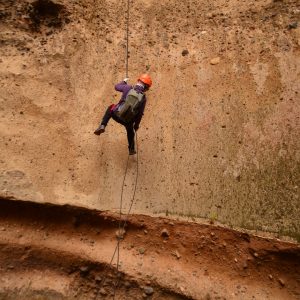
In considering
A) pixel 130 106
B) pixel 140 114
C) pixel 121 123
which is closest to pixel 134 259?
pixel 121 123

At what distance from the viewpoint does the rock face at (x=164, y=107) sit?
6.08m

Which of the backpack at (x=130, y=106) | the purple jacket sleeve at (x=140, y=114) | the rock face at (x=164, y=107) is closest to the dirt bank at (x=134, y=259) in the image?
the rock face at (x=164, y=107)

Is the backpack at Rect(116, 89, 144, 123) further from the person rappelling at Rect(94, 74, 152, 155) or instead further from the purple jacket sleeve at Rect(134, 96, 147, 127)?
the purple jacket sleeve at Rect(134, 96, 147, 127)

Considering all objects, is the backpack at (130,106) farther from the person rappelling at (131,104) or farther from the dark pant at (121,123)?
the dark pant at (121,123)

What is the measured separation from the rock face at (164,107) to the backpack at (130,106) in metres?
1.26

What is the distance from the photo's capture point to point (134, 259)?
5.84m

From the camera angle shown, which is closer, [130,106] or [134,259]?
[130,106]

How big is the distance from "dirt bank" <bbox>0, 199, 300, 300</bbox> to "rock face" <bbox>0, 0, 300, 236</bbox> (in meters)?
0.29

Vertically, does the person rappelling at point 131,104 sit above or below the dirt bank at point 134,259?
above

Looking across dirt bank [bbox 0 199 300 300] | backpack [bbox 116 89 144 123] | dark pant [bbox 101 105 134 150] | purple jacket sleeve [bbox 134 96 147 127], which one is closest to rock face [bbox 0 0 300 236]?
dirt bank [bbox 0 199 300 300]

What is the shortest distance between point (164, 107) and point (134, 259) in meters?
2.93

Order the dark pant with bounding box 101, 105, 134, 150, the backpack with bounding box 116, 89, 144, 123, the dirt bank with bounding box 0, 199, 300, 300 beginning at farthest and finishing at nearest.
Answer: the dark pant with bounding box 101, 105, 134, 150 → the dirt bank with bounding box 0, 199, 300, 300 → the backpack with bounding box 116, 89, 144, 123

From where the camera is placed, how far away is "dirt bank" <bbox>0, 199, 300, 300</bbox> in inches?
218

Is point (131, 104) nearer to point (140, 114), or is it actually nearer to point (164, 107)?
point (140, 114)
